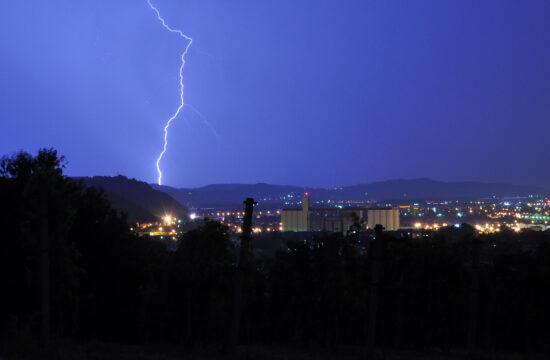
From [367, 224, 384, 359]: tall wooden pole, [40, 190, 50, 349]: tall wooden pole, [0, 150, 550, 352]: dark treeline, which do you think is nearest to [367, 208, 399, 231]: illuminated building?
[0, 150, 550, 352]: dark treeline

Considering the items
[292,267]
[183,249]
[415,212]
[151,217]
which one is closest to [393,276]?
[292,267]

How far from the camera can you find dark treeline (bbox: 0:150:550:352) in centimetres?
1253

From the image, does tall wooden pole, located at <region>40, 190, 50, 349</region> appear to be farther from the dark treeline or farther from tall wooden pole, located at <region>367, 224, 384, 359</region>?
tall wooden pole, located at <region>367, 224, 384, 359</region>

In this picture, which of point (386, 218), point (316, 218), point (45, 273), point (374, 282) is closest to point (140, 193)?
point (316, 218)

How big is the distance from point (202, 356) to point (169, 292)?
3661mm

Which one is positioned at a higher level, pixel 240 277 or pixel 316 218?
pixel 240 277

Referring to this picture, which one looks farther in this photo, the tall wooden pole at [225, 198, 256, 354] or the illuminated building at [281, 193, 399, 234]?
the illuminated building at [281, 193, 399, 234]

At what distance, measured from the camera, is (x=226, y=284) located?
14.4 meters

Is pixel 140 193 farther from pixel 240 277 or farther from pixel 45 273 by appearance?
pixel 240 277

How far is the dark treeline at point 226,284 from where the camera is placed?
1253 cm

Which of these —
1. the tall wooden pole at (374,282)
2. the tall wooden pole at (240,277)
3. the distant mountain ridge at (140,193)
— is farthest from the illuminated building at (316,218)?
the tall wooden pole at (240,277)

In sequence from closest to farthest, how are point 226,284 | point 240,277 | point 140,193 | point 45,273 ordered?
point 45,273 → point 240,277 → point 226,284 → point 140,193

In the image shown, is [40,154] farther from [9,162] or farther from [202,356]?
[202,356]

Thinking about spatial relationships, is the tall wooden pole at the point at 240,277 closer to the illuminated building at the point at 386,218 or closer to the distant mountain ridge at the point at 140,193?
→ the illuminated building at the point at 386,218
